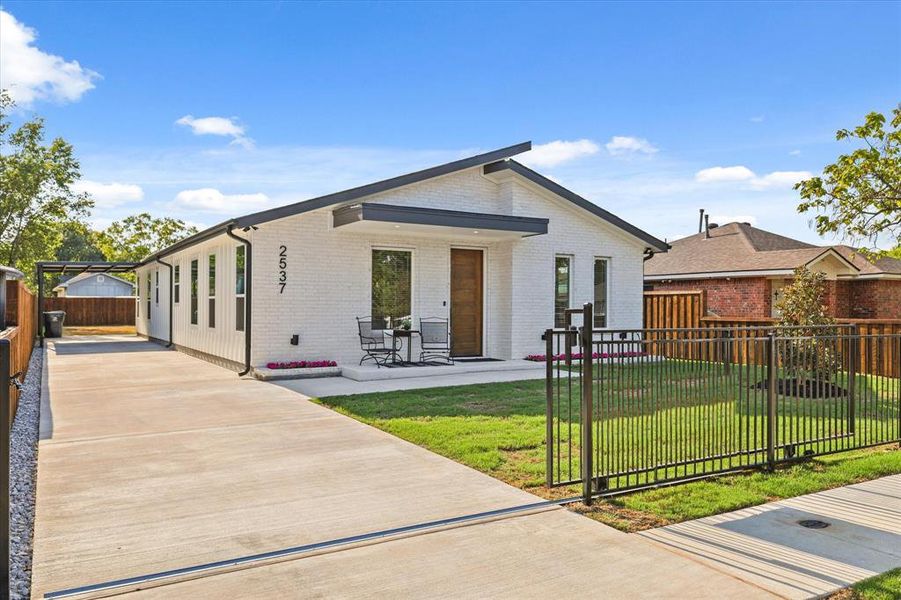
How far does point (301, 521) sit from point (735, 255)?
19626mm

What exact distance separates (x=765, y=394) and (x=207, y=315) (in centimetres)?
1253

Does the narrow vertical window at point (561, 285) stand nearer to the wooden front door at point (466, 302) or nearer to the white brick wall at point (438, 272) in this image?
the white brick wall at point (438, 272)

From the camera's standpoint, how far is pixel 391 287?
12898mm

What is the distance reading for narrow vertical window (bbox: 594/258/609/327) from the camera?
15.4m

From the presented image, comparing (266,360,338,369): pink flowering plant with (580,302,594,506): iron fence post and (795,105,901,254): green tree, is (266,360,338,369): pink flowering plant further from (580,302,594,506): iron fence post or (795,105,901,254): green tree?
(795,105,901,254): green tree

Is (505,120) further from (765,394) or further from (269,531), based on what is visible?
(269,531)

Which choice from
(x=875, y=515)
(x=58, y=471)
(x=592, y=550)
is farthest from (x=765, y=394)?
(x=58, y=471)

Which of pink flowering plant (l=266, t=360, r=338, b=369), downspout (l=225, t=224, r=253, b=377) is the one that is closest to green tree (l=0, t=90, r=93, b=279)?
downspout (l=225, t=224, r=253, b=377)

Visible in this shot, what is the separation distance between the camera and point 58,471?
206 inches

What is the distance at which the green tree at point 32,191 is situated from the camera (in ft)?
101

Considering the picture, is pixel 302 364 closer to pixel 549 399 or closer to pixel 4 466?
pixel 549 399

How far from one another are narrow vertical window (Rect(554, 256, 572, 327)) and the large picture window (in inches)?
144

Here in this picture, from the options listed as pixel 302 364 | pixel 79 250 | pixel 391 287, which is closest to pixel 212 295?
pixel 302 364

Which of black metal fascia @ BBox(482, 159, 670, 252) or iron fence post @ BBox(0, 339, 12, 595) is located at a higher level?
black metal fascia @ BBox(482, 159, 670, 252)
